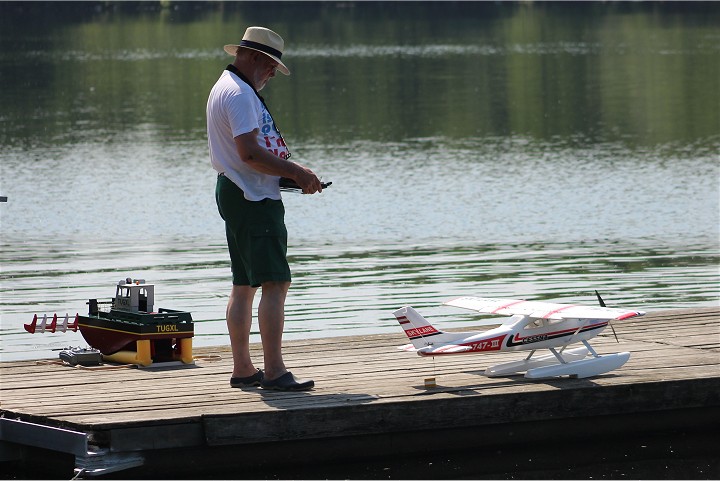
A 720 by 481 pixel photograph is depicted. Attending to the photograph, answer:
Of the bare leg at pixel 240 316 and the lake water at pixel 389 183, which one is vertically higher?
the bare leg at pixel 240 316

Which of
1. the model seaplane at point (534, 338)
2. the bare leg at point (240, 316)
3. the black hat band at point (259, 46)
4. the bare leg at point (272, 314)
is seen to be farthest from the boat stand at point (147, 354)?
the black hat band at point (259, 46)

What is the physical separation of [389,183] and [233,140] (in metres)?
17.4

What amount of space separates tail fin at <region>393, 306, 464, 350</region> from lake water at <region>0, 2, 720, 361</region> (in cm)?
448

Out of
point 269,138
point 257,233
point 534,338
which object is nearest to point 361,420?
point 257,233

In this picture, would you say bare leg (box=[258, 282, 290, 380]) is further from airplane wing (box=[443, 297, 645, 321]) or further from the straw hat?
airplane wing (box=[443, 297, 645, 321])

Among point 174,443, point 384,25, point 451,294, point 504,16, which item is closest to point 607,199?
point 451,294

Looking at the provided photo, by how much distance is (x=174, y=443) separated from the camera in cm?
713

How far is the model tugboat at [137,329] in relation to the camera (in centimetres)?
838

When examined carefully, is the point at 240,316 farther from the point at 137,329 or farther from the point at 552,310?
the point at 552,310

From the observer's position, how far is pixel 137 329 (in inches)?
329

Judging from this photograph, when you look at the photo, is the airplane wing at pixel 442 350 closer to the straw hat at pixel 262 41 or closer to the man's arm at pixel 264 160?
the man's arm at pixel 264 160

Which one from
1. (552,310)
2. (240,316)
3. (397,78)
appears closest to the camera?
(240,316)

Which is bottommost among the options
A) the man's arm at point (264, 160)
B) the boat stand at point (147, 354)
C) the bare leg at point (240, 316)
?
the boat stand at point (147, 354)

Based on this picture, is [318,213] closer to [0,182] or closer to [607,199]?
[607,199]
